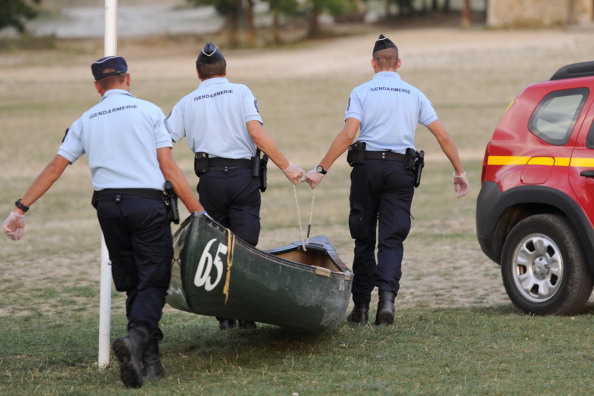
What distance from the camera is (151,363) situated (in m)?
6.60

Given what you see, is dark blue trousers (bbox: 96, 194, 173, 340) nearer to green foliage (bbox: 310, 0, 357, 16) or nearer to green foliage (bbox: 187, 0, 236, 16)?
green foliage (bbox: 187, 0, 236, 16)

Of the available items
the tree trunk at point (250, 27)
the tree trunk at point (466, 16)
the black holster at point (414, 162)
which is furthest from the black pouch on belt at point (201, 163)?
the tree trunk at point (466, 16)

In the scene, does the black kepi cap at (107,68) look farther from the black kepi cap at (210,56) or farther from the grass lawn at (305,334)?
the grass lawn at (305,334)

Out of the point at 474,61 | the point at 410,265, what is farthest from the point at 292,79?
the point at 410,265

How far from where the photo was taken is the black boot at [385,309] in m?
8.06

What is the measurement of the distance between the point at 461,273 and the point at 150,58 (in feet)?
130

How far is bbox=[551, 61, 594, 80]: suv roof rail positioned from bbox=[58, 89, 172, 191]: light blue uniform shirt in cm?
356

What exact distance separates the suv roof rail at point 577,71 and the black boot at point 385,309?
2.17 metres

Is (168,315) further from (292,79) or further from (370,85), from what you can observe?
(292,79)

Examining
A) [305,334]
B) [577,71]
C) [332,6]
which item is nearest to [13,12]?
[332,6]

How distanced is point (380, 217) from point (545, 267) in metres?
1.30

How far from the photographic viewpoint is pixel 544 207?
8.63m

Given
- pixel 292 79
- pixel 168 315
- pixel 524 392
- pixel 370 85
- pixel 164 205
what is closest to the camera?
pixel 524 392

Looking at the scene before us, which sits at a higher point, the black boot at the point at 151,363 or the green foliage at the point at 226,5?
the green foliage at the point at 226,5
